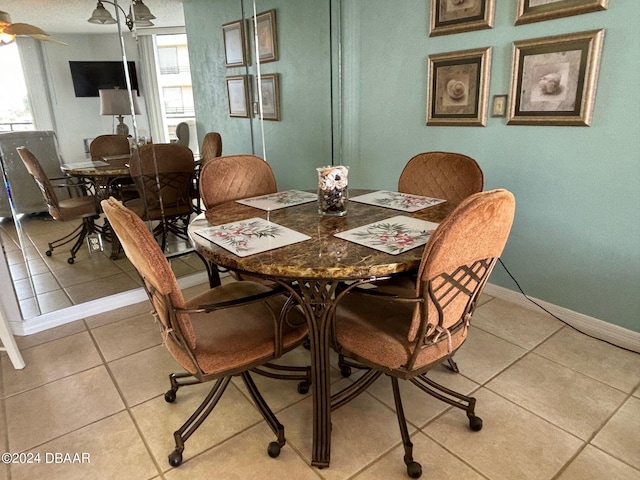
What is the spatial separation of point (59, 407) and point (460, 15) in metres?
2.87

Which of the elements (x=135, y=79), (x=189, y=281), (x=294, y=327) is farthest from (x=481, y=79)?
(x=189, y=281)

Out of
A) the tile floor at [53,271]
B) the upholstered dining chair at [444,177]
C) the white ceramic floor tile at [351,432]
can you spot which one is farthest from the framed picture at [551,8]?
the tile floor at [53,271]

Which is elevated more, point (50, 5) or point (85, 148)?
point (50, 5)

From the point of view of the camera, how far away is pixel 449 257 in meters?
1.10

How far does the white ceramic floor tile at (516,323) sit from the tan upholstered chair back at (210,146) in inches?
85.5

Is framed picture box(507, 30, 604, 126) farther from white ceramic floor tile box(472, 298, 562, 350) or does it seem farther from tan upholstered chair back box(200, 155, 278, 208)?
tan upholstered chair back box(200, 155, 278, 208)

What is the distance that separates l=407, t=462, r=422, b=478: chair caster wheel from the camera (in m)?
1.34

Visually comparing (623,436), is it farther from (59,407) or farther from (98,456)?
(59,407)

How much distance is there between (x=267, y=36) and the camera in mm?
3156

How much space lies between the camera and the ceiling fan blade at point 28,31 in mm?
1997

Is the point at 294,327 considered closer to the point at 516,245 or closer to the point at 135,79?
the point at 516,245

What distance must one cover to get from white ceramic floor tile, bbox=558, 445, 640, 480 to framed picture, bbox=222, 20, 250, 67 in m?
3.12

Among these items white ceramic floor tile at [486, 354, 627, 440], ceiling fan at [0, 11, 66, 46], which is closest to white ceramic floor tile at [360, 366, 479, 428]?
white ceramic floor tile at [486, 354, 627, 440]

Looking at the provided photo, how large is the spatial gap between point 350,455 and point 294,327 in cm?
51
